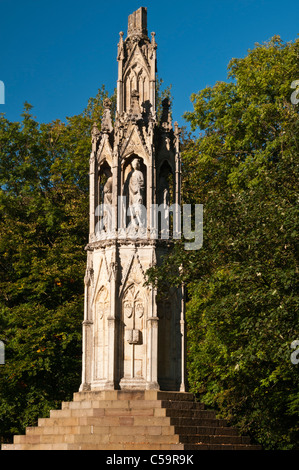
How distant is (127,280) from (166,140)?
3.79 meters

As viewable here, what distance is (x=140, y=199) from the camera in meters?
21.1

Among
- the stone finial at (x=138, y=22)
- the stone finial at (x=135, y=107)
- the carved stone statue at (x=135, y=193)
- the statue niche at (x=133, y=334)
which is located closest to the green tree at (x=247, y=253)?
the statue niche at (x=133, y=334)

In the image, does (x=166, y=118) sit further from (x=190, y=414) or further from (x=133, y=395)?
(x=190, y=414)

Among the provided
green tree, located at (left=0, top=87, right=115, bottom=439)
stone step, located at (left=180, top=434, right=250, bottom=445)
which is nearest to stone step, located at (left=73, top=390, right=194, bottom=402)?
stone step, located at (left=180, top=434, right=250, bottom=445)

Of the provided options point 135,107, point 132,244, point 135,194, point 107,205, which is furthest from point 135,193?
point 135,107

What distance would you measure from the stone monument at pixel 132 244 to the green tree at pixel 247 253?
79cm

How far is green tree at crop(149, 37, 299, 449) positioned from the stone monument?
79 cm

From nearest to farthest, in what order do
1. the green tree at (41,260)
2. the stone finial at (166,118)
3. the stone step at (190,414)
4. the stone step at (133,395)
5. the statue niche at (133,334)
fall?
the stone step at (190,414) → the stone step at (133,395) → the statue niche at (133,334) → the stone finial at (166,118) → the green tree at (41,260)

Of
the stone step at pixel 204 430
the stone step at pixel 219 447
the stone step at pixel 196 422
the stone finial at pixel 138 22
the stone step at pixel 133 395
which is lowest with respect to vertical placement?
the stone step at pixel 219 447

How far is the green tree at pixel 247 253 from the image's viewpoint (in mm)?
18953

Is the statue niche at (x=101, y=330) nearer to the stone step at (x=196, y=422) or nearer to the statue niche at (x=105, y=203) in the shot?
the statue niche at (x=105, y=203)
